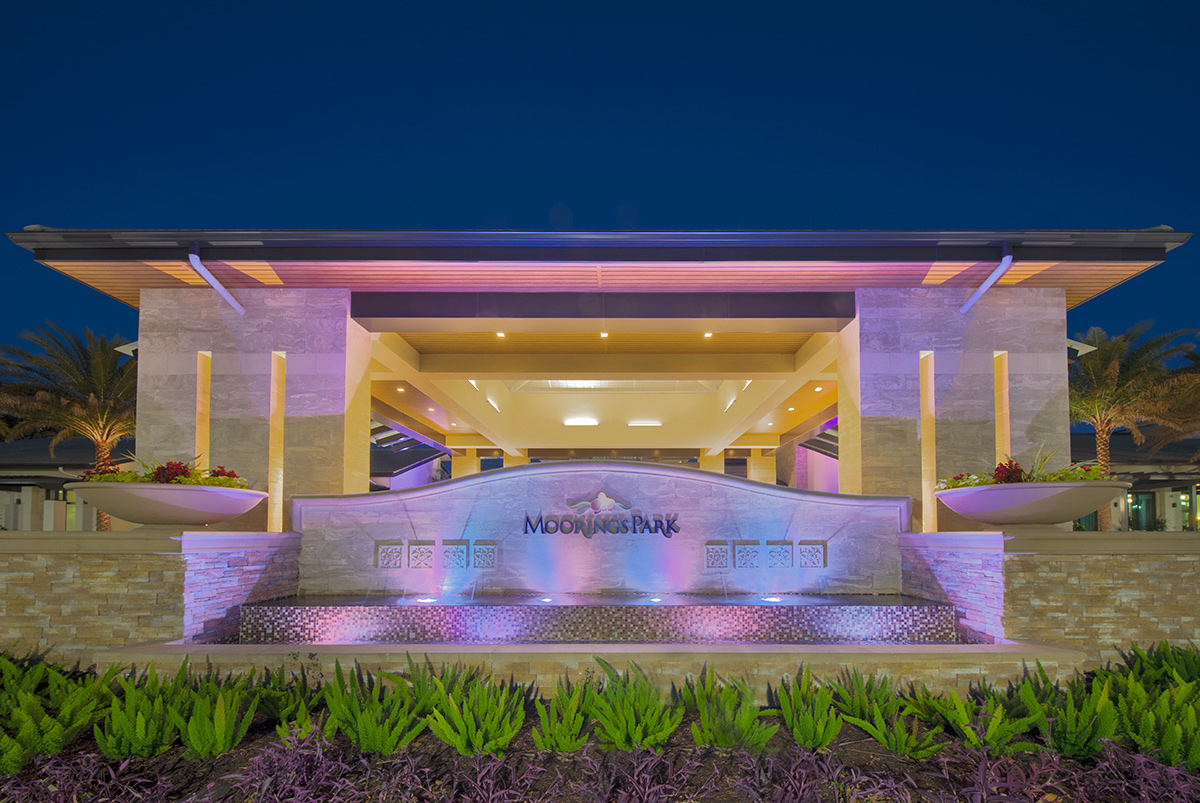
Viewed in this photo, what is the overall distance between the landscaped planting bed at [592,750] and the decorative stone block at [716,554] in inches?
175

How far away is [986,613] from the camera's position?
7.26m

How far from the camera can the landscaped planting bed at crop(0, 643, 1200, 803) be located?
3.94 m

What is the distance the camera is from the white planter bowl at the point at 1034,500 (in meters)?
7.21

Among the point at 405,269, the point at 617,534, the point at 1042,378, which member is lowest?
the point at 617,534

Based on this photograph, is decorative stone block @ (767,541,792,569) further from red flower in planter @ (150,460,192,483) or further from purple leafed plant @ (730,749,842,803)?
red flower in planter @ (150,460,192,483)

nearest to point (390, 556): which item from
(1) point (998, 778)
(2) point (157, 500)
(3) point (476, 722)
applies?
(2) point (157, 500)

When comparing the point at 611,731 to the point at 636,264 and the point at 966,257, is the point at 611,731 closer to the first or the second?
the point at 636,264

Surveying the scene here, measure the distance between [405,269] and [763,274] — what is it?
494 cm

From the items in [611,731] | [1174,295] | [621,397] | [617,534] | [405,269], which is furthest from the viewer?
[1174,295]

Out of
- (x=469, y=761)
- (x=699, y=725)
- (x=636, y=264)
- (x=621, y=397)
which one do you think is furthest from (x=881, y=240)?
(x=621, y=397)

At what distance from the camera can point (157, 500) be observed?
299 inches

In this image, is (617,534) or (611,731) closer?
(611,731)

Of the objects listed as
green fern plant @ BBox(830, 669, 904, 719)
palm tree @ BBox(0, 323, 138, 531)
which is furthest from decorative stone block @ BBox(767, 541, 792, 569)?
palm tree @ BBox(0, 323, 138, 531)

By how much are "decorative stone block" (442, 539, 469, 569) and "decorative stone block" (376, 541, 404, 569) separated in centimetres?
55
